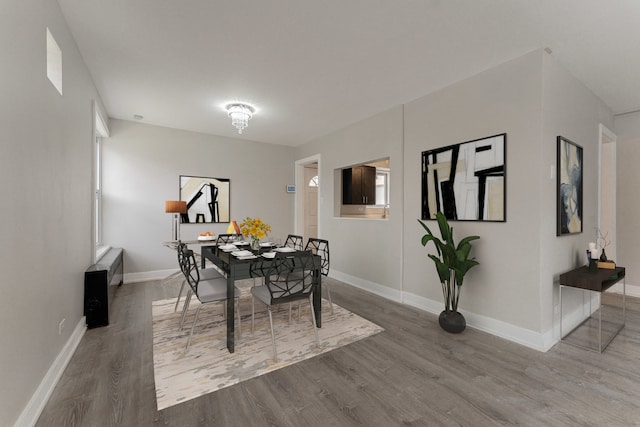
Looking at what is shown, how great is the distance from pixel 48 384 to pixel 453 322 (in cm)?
335

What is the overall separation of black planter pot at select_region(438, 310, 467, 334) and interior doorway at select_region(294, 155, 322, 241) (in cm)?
358

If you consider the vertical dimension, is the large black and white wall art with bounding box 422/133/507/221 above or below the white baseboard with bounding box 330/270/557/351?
above

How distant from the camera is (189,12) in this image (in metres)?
2.10

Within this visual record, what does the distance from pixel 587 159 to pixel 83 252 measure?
5.66 metres

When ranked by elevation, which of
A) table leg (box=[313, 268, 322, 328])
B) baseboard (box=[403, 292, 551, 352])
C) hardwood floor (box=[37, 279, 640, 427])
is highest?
table leg (box=[313, 268, 322, 328])

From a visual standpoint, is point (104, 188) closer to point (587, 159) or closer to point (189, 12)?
point (189, 12)

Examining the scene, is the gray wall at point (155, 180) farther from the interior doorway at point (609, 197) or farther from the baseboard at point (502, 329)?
the interior doorway at point (609, 197)

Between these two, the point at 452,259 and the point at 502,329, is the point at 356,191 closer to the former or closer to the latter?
the point at 452,259

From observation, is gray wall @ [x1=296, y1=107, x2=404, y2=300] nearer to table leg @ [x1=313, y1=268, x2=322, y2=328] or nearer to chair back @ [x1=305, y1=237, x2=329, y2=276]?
chair back @ [x1=305, y1=237, x2=329, y2=276]

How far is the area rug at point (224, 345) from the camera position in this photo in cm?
204

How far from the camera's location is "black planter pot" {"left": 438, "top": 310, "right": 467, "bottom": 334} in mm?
2836

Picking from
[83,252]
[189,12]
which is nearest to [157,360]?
[83,252]

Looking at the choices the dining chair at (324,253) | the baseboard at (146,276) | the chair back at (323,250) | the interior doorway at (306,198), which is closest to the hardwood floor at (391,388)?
the dining chair at (324,253)

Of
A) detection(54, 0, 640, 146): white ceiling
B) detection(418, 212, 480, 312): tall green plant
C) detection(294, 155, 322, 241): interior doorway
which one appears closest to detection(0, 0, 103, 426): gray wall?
detection(54, 0, 640, 146): white ceiling
